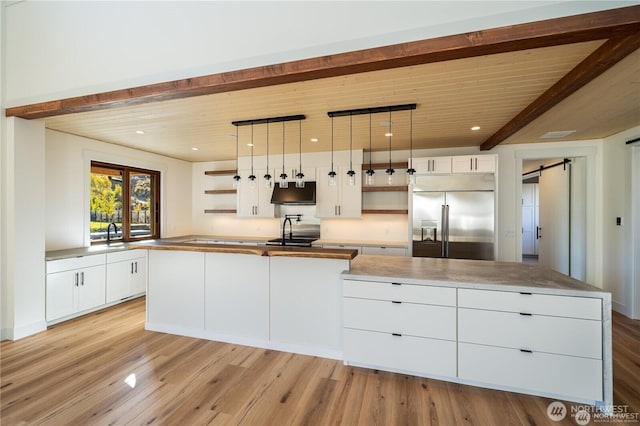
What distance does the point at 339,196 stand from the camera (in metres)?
5.15

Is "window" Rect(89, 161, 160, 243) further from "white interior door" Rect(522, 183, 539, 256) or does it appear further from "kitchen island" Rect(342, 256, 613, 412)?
"white interior door" Rect(522, 183, 539, 256)

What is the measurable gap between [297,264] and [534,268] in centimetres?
239

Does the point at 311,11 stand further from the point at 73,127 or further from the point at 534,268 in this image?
the point at 73,127

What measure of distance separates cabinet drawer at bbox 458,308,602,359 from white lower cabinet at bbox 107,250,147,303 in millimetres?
4698

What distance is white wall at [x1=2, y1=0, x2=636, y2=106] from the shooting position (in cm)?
178

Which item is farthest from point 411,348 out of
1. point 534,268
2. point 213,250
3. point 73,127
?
point 73,127

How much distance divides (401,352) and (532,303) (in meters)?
1.10

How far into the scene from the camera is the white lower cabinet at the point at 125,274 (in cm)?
414

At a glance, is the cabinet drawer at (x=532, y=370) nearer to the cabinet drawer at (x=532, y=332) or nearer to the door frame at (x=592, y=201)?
the cabinet drawer at (x=532, y=332)

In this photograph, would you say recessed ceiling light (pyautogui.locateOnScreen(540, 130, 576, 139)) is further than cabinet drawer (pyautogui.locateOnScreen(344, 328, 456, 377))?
Yes

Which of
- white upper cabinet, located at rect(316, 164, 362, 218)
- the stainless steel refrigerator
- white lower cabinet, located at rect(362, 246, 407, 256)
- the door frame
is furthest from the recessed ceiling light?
white upper cabinet, located at rect(316, 164, 362, 218)

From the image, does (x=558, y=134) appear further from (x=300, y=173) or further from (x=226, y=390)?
(x=226, y=390)

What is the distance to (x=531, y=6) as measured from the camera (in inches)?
64.4

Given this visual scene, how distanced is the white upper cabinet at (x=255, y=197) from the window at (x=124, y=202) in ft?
5.72
